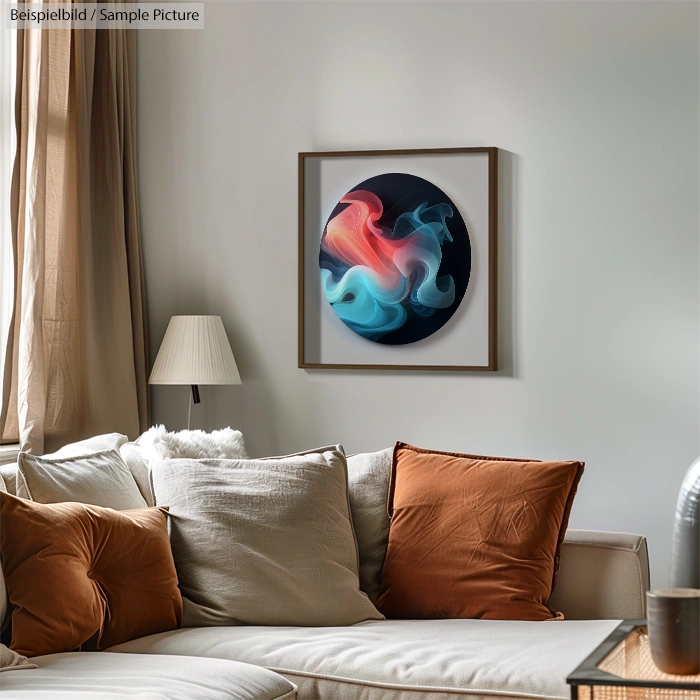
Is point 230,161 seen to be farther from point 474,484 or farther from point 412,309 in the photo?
point 474,484

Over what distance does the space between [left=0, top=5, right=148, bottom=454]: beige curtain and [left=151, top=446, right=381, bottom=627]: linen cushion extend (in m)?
0.92

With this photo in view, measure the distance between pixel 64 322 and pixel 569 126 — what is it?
6.38 feet

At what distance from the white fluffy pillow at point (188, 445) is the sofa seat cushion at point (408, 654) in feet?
2.13

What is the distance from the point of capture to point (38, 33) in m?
3.54

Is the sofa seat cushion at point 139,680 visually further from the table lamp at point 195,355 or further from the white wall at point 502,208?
the white wall at point 502,208

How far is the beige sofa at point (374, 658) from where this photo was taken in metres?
2.06

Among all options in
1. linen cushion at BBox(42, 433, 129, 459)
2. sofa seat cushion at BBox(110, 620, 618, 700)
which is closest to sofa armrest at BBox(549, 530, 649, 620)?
sofa seat cushion at BBox(110, 620, 618, 700)

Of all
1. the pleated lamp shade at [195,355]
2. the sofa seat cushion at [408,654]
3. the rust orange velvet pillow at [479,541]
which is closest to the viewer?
the sofa seat cushion at [408,654]

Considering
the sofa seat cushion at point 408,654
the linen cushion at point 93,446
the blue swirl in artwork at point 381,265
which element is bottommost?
the sofa seat cushion at point 408,654

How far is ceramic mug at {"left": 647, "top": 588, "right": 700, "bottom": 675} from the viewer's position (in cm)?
135

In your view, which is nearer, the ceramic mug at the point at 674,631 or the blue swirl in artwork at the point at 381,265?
the ceramic mug at the point at 674,631

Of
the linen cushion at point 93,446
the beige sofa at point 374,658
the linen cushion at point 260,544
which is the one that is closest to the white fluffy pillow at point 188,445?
the linen cushion at point 93,446

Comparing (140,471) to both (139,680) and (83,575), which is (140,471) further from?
(139,680)

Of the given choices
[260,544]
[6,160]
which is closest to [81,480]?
[260,544]
